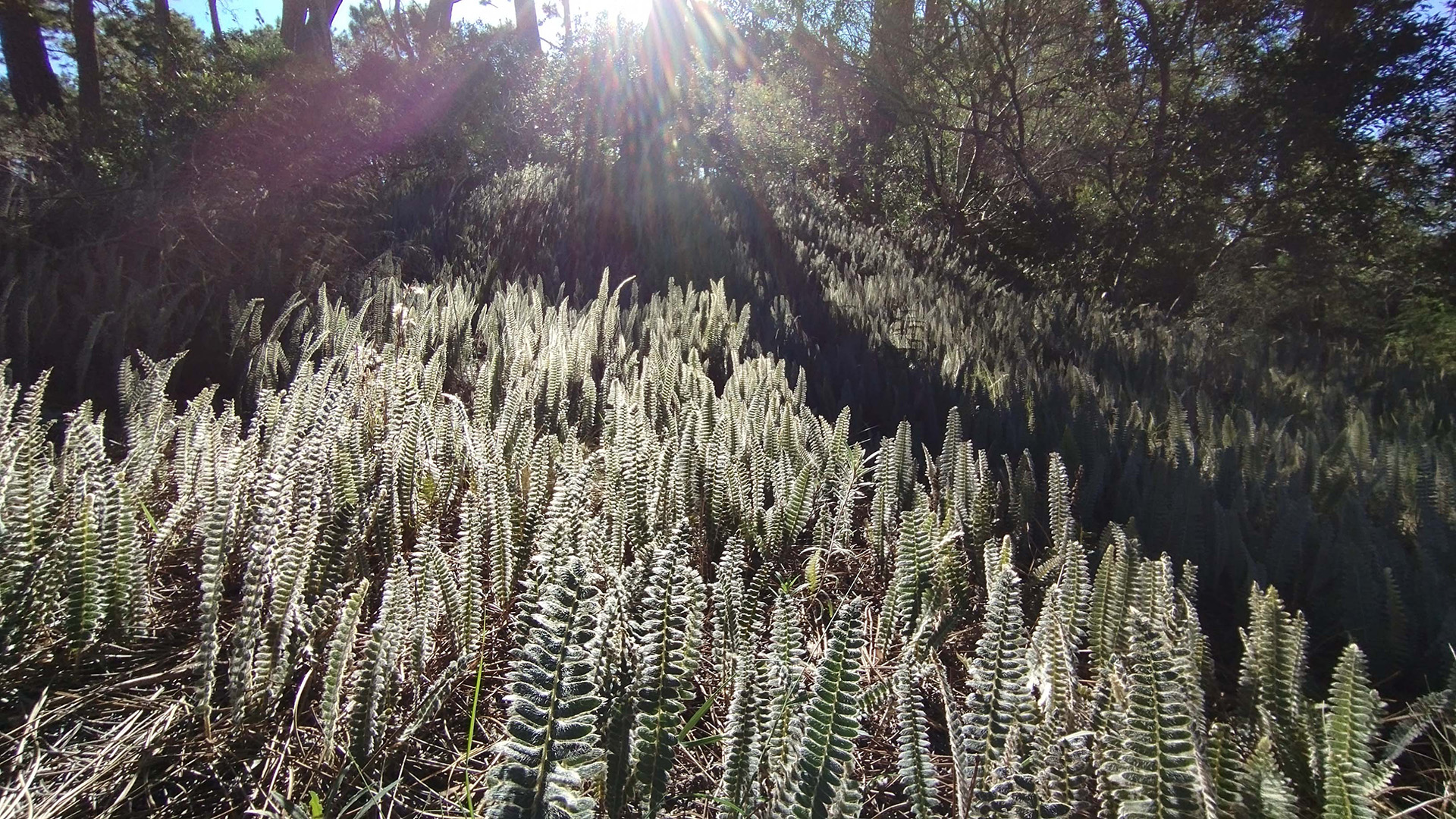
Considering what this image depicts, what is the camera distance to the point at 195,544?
1.45 m

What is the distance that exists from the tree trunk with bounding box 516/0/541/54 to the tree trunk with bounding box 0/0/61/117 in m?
6.02

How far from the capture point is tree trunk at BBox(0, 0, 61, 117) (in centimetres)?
727

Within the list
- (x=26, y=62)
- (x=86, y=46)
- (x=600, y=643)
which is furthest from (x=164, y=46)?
(x=600, y=643)

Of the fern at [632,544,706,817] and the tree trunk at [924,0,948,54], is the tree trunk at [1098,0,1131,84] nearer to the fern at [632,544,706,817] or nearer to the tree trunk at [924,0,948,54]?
the tree trunk at [924,0,948,54]

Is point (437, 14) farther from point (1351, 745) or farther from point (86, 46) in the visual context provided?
point (1351, 745)

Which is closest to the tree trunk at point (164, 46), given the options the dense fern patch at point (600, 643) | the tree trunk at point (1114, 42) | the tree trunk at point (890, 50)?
the dense fern patch at point (600, 643)

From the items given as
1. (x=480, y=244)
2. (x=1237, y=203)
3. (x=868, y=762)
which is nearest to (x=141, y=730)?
(x=868, y=762)

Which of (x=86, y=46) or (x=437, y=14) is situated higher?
(x=437, y=14)

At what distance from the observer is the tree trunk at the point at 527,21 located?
12.2 meters

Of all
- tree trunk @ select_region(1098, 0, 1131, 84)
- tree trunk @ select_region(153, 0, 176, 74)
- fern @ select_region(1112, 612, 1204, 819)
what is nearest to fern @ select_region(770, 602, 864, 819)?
fern @ select_region(1112, 612, 1204, 819)

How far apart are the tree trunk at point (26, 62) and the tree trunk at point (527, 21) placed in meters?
6.02

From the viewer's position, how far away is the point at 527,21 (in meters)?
12.9

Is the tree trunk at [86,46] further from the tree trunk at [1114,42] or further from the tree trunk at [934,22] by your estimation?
the tree trunk at [1114,42]

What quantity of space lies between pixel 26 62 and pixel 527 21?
705cm
